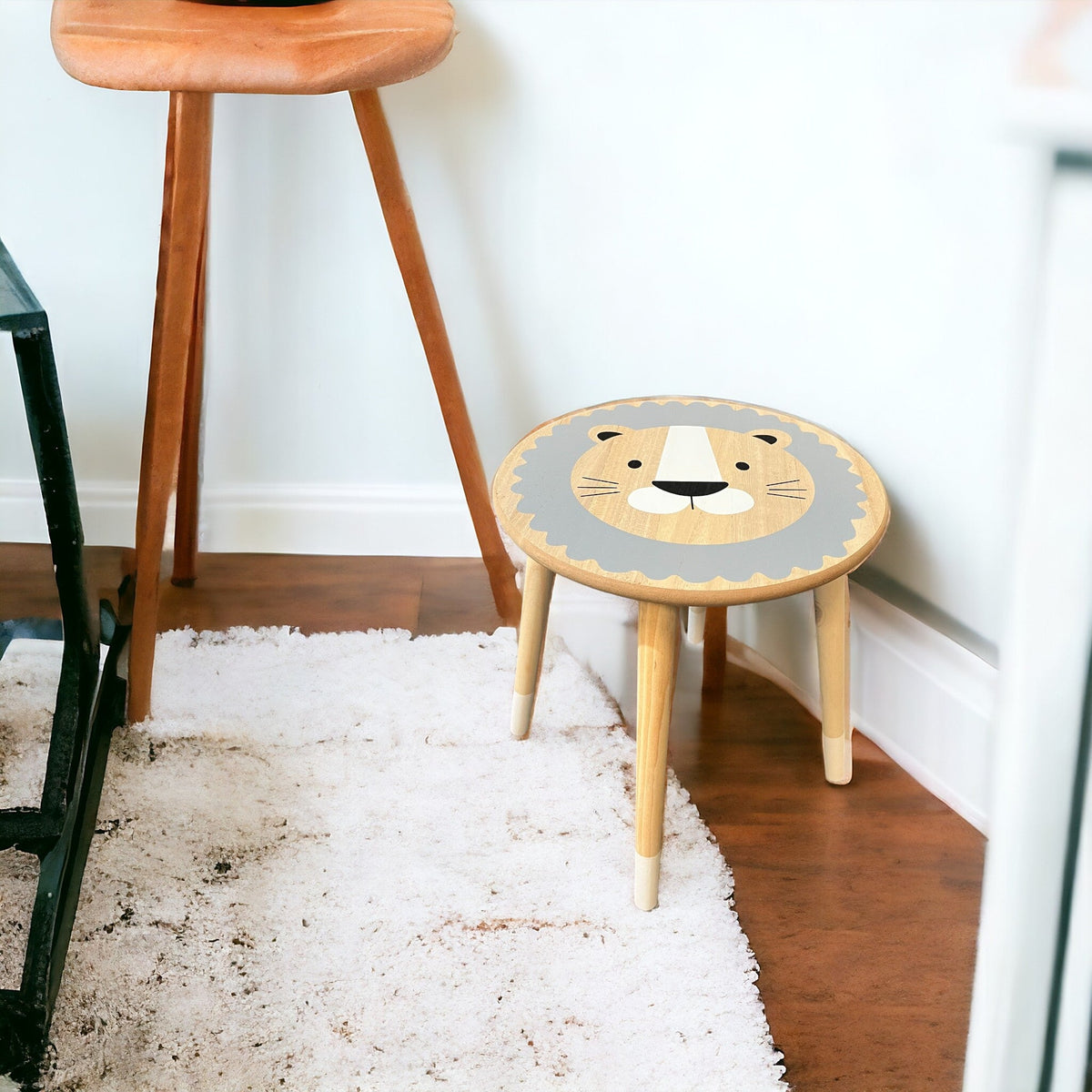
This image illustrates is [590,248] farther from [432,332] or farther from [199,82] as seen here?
[199,82]

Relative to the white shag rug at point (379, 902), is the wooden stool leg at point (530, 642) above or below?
above

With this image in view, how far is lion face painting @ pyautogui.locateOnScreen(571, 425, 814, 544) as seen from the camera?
95 cm

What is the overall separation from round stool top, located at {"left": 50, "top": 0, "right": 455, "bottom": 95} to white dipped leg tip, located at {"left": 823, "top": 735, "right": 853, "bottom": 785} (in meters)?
0.77

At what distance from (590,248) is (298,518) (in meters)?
0.54

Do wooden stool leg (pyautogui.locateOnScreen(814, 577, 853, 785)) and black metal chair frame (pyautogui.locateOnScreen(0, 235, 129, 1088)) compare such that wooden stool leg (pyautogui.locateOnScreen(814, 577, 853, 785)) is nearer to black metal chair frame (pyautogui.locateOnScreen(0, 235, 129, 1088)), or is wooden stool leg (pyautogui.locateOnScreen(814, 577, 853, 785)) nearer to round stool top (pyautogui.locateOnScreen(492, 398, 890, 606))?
round stool top (pyautogui.locateOnScreen(492, 398, 890, 606))

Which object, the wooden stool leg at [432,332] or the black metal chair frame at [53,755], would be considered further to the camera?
the wooden stool leg at [432,332]

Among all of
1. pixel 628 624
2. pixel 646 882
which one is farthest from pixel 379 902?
pixel 628 624

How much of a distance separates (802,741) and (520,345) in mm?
598

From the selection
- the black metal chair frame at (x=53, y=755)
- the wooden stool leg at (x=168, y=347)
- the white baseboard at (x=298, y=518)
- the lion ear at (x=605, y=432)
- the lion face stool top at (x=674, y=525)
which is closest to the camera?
the black metal chair frame at (x=53, y=755)

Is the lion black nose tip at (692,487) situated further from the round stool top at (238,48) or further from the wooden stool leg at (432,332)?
the round stool top at (238,48)

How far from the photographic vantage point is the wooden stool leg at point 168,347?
3.25 ft

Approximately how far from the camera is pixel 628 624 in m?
1.36

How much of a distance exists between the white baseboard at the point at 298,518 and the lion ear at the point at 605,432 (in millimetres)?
399

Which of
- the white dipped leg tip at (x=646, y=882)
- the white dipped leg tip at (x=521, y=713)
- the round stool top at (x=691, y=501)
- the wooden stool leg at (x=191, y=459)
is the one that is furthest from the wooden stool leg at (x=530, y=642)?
the wooden stool leg at (x=191, y=459)
